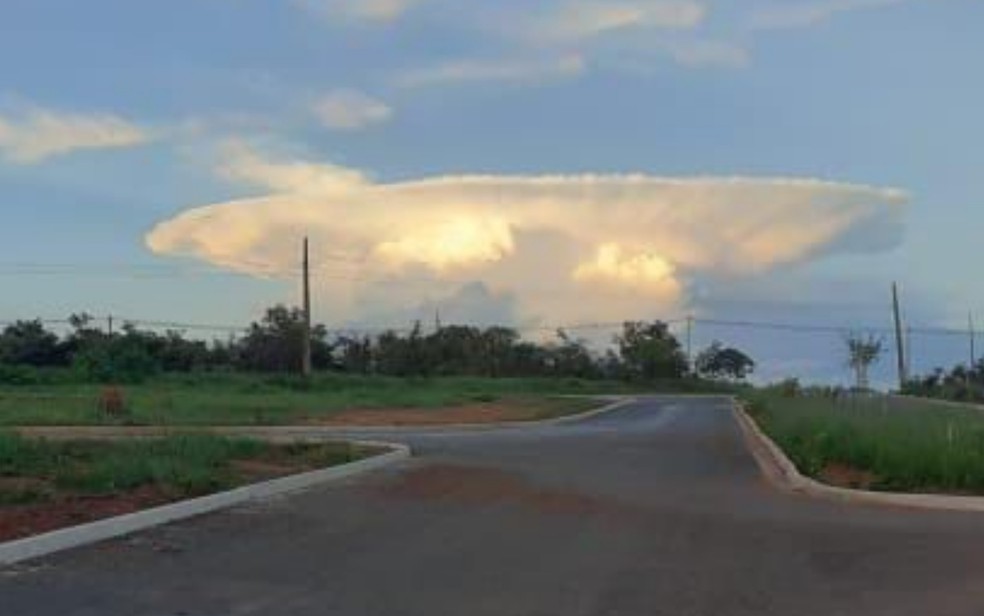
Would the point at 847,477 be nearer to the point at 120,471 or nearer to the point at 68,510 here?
the point at 120,471

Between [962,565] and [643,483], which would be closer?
[962,565]

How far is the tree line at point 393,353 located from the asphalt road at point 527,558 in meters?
67.0

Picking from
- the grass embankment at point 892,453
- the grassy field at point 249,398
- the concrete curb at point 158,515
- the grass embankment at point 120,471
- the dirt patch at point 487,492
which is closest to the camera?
the concrete curb at point 158,515

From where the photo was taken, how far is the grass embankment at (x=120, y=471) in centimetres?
1542

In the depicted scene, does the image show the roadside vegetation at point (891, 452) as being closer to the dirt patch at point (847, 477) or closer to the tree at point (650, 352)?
the dirt patch at point (847, 477)

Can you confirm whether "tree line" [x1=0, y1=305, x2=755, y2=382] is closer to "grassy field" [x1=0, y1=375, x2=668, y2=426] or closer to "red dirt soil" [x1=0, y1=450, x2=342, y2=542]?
"grassy field" [x1=0, y1=375, x2=668, y2=426]

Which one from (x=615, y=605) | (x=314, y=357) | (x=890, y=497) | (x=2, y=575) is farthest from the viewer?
(x=314, y=357)

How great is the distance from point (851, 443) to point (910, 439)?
1859mm

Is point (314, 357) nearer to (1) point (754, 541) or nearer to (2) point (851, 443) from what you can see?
(2) point (851, 443)

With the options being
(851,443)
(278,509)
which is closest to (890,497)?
(851,443)

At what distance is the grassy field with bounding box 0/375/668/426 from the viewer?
40.8 meters

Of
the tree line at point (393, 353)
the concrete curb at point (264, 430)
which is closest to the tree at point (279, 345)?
the tree line at point (393, 353)

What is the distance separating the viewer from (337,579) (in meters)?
11.8

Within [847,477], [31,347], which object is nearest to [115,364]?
[31,347]
